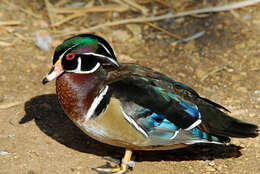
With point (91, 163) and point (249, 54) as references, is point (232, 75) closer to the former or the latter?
point (249, 54)

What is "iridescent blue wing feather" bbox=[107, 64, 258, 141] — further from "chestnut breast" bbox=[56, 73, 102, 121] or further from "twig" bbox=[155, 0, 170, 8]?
"twig" bbox=[155, 0, 170, 8]

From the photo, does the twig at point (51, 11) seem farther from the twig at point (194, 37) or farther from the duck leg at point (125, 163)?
the duck leg at point (125, 163)

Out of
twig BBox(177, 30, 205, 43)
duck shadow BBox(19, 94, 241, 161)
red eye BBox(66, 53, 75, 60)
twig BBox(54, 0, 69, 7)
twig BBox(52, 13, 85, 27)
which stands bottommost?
duck shadow BBox(19, 94, 241, 161)

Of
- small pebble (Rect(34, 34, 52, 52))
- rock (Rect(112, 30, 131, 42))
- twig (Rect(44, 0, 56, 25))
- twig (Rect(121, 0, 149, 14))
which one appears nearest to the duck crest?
small pebble (Rect(34, 34, 52, 52))

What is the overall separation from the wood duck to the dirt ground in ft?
1.34

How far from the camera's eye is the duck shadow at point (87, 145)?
13.4 ft

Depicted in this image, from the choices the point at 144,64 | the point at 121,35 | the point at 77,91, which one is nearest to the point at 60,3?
the point at 121,35

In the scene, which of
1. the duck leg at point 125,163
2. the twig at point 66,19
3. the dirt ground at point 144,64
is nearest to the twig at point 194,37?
the dirt ground at point 144,64

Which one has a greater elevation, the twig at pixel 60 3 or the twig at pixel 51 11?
the twig at pixel 60 3

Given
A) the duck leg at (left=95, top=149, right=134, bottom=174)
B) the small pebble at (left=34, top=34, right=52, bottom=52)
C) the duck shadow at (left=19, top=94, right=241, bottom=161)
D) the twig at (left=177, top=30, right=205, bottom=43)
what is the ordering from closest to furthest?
the duck leg at (left=95, top=149, right=134, bottom=174) → the duck shadow at (left=19, top=94, right=241, bottom=161) → the small pebble at (left=34, top=34, right=52, bottom=52) → the twig at (left=177, top=30, right=205, bottom=43)

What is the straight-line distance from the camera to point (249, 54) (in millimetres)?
5445

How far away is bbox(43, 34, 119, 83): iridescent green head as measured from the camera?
143 inches

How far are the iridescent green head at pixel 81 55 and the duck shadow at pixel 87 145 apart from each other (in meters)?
0.82

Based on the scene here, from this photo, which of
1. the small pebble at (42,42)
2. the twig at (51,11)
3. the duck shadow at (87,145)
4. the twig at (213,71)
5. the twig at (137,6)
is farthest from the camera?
the twig at (137,6)
